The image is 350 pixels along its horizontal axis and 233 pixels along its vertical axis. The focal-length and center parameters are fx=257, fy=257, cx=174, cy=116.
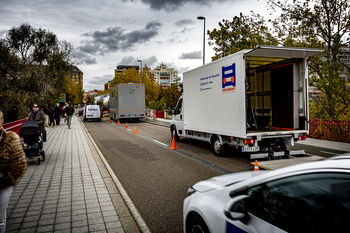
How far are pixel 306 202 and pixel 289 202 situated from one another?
0.12 meters

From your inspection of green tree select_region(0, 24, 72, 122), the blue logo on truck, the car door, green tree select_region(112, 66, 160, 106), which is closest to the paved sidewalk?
the car door

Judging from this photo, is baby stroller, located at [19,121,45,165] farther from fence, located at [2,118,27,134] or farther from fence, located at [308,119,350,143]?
fence, located at [308,119,350,143]

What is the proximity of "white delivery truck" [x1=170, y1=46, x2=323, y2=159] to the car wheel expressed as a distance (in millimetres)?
4763

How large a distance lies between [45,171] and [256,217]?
651 cm

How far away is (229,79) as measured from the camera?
7836 mm

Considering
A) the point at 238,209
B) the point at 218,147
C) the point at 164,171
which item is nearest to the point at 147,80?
the point at 218,147

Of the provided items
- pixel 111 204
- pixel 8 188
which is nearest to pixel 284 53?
pixel 111 204

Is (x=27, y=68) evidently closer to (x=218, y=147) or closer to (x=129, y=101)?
(x=129, y=101)

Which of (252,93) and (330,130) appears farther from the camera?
(330,130)

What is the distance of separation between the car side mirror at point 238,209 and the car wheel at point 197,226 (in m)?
0.42

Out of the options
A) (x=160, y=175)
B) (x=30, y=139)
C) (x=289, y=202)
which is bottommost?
(x=160, y=175)

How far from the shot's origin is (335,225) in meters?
1.55

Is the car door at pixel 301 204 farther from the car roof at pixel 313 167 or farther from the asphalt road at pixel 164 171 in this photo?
the asphalt road at pixel 164 171

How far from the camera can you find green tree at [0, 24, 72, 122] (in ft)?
59.1
